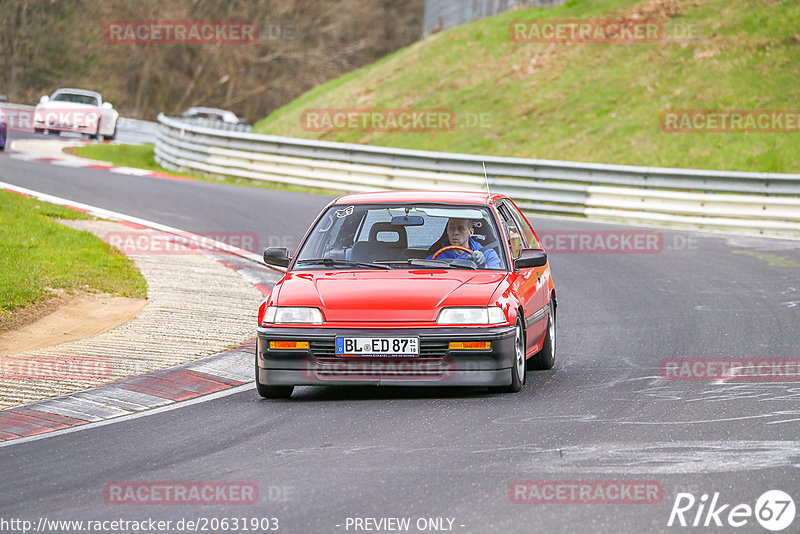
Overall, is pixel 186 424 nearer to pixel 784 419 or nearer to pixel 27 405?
pixel 27 405

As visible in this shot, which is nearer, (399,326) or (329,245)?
(399,326)

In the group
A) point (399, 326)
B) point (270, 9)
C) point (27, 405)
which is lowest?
point (27, 405)

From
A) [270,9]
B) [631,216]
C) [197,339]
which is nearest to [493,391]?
[197,339]

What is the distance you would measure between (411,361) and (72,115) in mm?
30412

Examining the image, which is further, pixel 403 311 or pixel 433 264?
pixel 433 264

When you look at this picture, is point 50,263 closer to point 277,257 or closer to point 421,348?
point 277,257

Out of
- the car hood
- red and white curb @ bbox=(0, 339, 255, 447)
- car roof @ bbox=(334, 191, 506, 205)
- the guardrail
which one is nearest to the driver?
car roof @ bbox=(334, 191, 506, 205)

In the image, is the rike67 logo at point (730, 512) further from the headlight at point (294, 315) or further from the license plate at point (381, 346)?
the headlight at point (294, 315)

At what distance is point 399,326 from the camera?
7.94 metres

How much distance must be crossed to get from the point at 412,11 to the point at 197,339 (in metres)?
71.2

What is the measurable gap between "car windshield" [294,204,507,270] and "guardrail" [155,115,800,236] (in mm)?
12733

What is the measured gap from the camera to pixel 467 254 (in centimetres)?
916

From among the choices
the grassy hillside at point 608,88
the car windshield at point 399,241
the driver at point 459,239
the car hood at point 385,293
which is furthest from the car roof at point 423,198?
the grassy hillside at point 608,88

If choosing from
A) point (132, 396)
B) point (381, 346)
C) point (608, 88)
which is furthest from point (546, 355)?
point (608, 88)
